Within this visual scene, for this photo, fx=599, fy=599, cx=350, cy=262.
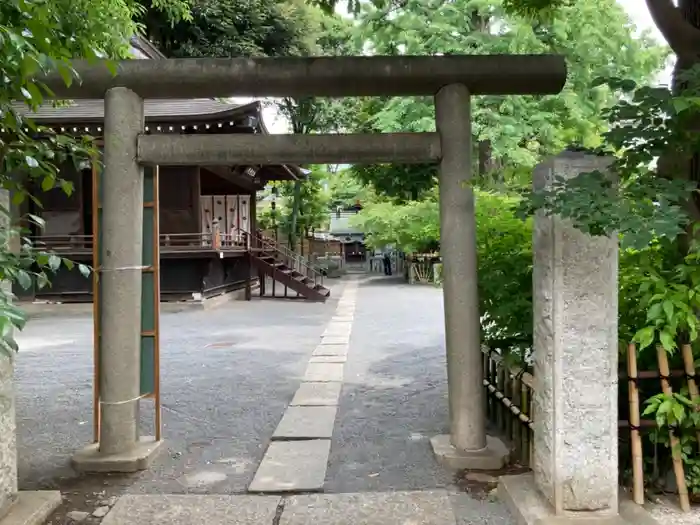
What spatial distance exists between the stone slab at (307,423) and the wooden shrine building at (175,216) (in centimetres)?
872

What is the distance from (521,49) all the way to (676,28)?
10.9 metres

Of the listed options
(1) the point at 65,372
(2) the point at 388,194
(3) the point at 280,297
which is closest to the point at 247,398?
(1) the point at 65,372

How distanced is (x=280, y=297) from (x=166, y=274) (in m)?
4.04

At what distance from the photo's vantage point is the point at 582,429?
10.6 feet

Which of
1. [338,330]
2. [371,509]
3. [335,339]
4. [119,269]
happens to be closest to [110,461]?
[119,269]

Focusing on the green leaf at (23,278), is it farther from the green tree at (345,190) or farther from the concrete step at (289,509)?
the green tree at (345,190)

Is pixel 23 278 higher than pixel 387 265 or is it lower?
higher

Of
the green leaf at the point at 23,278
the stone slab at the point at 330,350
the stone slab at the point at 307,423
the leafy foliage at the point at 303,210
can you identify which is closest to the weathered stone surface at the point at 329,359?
the stone slab at the point at 330,350

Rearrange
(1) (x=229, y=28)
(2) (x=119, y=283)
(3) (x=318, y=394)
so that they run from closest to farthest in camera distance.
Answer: (2) (x=119, y=283) → (3) (x=318, y=394) → (1) (x=229, y=28)

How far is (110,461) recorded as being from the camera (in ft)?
14.1

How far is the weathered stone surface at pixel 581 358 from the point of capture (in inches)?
125

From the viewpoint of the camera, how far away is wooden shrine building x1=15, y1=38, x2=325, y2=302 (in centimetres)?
1350

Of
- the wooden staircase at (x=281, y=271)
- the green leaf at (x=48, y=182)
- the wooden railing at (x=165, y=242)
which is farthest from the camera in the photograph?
the wooden staircase at (x=281, y=271)

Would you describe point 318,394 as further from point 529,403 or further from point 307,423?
point 529,403
